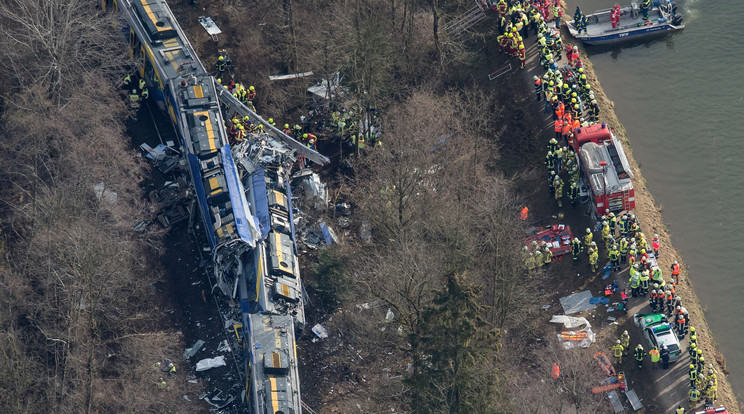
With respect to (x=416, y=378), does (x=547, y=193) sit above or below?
above

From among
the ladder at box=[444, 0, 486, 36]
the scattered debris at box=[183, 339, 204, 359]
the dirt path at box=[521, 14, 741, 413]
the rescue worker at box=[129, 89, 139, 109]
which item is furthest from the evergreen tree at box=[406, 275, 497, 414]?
the ladder at box=[444, 0, 486, 36]

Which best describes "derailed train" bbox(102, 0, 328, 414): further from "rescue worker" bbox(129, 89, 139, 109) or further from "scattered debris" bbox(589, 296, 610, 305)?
"scattered debris" bbox(589, 296, 610, 305)

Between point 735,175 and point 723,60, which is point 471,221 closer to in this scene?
point 735,175

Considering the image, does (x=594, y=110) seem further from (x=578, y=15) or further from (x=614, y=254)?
(x=614, y=254)

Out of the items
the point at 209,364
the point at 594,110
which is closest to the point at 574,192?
the point at 594,110

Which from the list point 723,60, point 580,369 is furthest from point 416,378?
point 723,60

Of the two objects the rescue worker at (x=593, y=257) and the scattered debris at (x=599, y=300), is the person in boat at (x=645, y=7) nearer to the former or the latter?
the rescue worker at (x=593, y=257)

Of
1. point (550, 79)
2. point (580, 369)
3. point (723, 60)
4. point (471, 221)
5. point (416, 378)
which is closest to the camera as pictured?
point (416, 378)
